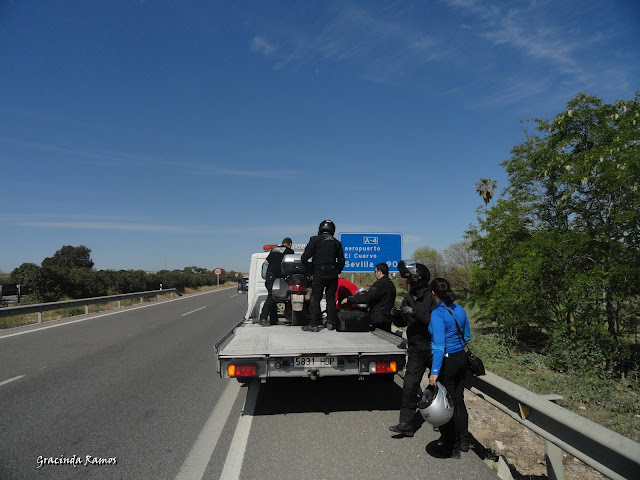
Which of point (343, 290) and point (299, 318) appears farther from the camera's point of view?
point (343, 290)

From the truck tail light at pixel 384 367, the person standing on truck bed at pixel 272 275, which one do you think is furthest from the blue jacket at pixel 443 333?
the person standing on truck bed at pixel 272 275

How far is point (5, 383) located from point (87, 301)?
1302 cm

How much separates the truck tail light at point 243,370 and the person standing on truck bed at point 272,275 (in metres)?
2.66

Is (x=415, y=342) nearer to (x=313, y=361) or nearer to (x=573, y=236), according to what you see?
(x=313, y=361)

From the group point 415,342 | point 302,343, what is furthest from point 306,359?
point 415,342

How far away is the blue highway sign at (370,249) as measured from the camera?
14172mm

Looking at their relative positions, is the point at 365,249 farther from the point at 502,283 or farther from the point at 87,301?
the point at 87,301

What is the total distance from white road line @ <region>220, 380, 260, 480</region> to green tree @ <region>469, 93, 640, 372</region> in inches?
249

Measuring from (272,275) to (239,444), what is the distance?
13.2 ft

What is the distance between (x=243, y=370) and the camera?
4855 mm

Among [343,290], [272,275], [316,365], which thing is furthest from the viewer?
[272,275]

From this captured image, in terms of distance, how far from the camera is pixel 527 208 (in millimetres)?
10781

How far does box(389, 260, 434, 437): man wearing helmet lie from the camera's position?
4676 millimetres

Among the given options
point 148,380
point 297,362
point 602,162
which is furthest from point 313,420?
point 602,162
